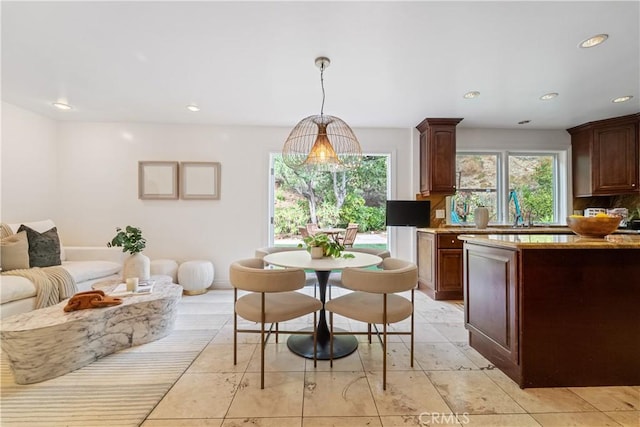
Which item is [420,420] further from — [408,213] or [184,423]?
[408,213]

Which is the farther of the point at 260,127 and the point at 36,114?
the point at 260,127

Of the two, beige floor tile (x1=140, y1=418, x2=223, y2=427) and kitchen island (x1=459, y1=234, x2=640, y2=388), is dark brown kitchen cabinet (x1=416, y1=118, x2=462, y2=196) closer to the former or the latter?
kitchen island (x1=459, y1=234, x2=640, y2=388)

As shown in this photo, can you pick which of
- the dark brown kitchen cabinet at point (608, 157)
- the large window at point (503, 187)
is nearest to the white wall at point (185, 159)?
the large window at point (503, 187)

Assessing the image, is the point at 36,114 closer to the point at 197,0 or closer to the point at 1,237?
the point at 1,237

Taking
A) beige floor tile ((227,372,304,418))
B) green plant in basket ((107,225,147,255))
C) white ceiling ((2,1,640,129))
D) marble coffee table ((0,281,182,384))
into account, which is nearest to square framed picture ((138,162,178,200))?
white ceiling ((2,1,640,129))

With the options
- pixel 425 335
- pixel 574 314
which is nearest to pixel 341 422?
pixel 425 335

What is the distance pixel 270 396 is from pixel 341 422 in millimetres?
484

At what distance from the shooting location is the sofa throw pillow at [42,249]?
9.75ft

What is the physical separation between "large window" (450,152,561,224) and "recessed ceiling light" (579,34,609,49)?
2.29m

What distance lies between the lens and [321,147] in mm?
2330

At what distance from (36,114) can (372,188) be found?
7.45 meters

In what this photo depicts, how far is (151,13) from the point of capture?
1816 mm

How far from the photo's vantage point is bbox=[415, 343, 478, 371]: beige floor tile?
2057mm

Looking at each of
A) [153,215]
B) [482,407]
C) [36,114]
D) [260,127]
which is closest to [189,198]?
[153,215]
